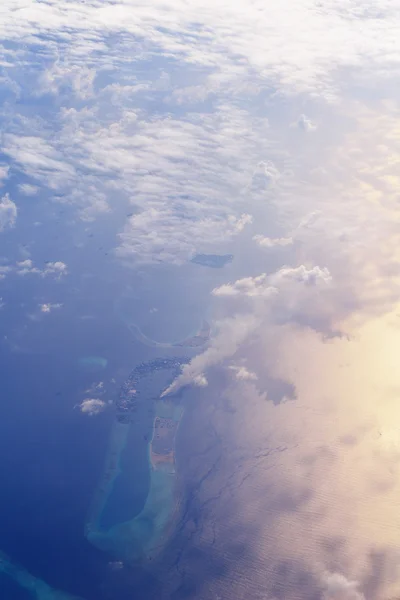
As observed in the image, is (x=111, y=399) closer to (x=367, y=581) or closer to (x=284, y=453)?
(x=284, y=453)

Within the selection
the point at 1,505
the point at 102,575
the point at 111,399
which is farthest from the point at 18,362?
the point at 102,575

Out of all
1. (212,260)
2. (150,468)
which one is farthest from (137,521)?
(212,260)

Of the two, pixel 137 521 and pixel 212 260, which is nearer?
pixel 137 521

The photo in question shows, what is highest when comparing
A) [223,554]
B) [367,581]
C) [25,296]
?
[367,581]

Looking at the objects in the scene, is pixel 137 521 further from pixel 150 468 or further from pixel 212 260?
pixel 212 260

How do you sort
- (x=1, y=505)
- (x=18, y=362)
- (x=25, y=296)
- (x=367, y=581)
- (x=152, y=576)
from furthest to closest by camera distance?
(x=25, y=296) < (x=18, y=362) < (x=1, y=505) < (x=152, y=576) < (x=367, y=581)

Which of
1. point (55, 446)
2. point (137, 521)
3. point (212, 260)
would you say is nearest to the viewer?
point (137, 521)

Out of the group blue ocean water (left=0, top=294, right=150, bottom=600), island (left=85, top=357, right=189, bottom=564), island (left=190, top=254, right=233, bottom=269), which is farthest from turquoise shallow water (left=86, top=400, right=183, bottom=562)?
island (left=190, top=254, right=233, bottom=269)

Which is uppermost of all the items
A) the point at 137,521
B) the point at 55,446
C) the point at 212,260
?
the point at 212,260
